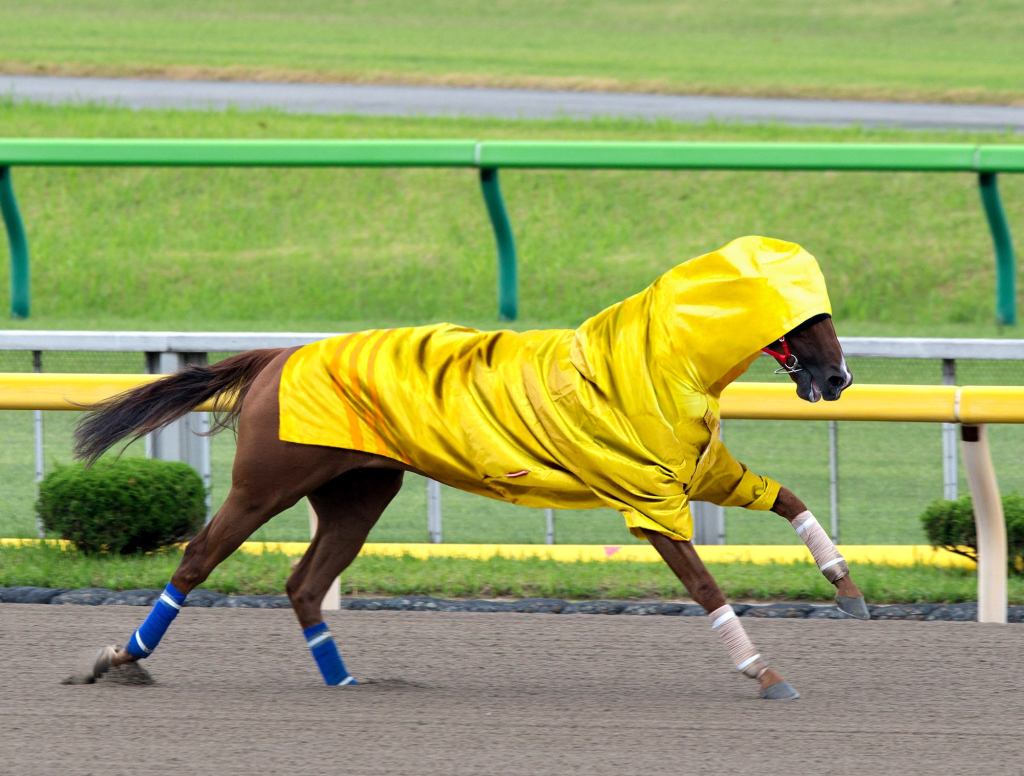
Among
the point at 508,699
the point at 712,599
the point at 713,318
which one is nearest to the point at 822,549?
the point at 712,599

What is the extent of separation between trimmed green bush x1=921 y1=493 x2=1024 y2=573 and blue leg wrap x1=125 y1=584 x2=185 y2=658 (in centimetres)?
269

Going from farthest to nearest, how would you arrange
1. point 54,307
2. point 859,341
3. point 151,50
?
1. point 151,50
2. point 54,307
3. point 859,341

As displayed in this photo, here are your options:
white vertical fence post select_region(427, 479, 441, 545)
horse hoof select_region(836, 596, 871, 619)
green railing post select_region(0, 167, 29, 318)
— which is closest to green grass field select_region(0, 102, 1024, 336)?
green railing post select_region(0, 167, 29, 318)

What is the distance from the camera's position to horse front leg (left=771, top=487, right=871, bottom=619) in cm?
484

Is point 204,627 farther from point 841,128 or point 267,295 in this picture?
point 841,128

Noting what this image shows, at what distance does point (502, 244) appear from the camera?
29.6 feet

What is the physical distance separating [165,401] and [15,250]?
434 cm

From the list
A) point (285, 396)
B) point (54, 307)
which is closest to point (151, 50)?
point (54, 307)

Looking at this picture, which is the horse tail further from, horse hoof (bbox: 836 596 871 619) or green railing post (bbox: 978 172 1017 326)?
green railing post (bbox: 978 172 1017 326)

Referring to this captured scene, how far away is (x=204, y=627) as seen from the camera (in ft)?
18.5

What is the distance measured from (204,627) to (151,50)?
15948mm

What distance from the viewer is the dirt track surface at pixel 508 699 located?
4277 mm

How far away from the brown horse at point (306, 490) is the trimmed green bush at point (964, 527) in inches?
51.2

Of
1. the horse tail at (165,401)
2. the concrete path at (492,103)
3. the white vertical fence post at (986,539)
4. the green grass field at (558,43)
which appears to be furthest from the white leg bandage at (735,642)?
the green grass field at (558,43)
